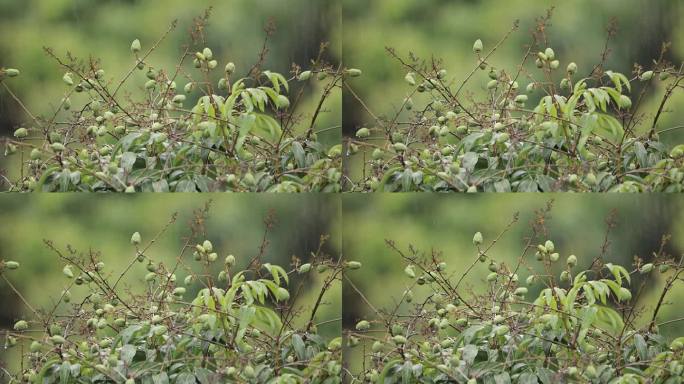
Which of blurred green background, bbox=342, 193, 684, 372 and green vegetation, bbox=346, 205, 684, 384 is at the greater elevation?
blurred green background, bbox=342, 193, 684, 372

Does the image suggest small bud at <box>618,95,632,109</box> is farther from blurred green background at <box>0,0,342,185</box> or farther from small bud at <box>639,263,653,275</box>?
blurred green background at <box>0,0,342,185</box>

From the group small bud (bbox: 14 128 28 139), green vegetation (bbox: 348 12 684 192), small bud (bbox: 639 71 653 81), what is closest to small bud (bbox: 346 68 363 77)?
green vegetation (bbox: 348 12 684 192)

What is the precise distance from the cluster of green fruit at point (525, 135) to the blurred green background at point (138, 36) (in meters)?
0.25

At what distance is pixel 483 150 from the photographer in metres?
3.26

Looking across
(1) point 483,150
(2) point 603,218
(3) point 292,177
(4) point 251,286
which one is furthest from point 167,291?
(2) point 603,218

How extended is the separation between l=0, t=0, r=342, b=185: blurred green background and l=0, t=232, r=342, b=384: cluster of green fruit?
1.56 feet

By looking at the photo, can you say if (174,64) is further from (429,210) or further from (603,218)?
(603,218)

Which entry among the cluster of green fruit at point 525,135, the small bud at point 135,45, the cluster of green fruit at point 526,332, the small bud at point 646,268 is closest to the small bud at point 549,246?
the cluster of green fruit at point 526,332

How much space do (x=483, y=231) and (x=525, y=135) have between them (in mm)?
344

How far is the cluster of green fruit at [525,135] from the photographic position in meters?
3.24

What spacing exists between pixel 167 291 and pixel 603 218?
1.43m

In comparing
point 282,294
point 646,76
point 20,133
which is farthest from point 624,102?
point 20,133

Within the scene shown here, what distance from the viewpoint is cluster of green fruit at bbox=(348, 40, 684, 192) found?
3236 millimetres

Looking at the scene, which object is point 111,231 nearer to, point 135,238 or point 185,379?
point 135,238
